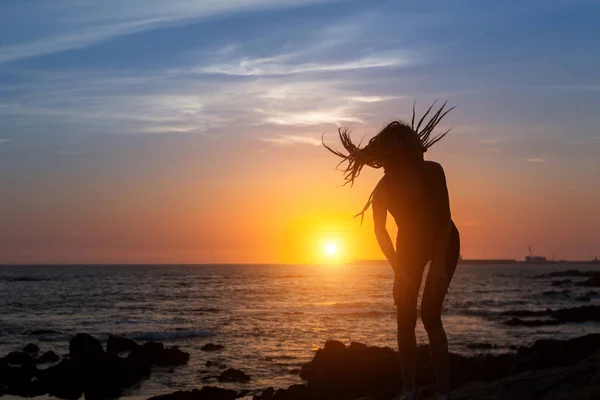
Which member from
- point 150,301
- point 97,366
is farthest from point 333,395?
point 150,301

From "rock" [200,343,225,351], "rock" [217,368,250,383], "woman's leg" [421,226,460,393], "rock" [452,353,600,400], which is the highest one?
"woman's leg" [421,226,460,393]

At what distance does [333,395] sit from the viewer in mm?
13812

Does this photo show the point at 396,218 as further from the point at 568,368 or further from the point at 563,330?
the point at 563,330

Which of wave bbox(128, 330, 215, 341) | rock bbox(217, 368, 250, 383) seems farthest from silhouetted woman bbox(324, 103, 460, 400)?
wave bbox(128, 330, 215, 341)

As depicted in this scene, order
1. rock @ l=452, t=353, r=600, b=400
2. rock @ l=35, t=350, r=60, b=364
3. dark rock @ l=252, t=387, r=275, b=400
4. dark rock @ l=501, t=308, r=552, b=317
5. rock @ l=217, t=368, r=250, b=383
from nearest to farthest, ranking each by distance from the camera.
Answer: rock @ l=452, t=353, r=600, b=400 → dark rock @ l=252, t=387, r=275, b=400 → rock @ l=217, t=368, r=250, b=383 → rock @ l=35, t=350, r=60, b=364 → dark rock @ l=501, t=308, r=552, b=317

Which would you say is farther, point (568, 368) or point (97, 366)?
point (97, 366)

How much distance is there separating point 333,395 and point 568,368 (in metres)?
6.51

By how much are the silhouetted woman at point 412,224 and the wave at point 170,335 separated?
23280 millimetres

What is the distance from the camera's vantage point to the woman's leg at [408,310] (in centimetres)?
630

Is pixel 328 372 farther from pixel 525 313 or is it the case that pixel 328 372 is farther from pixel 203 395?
pixel 525 313

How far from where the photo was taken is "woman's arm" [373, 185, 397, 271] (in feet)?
20.9

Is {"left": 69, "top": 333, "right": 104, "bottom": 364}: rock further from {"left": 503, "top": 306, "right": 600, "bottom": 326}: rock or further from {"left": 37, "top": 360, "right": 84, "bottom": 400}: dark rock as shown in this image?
{"left": 503, "top": 306, "right": 600, "bottom": 326}: rock

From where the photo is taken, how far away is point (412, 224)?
20.6 feet

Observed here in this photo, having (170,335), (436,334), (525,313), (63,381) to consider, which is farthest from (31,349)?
(525,313)
